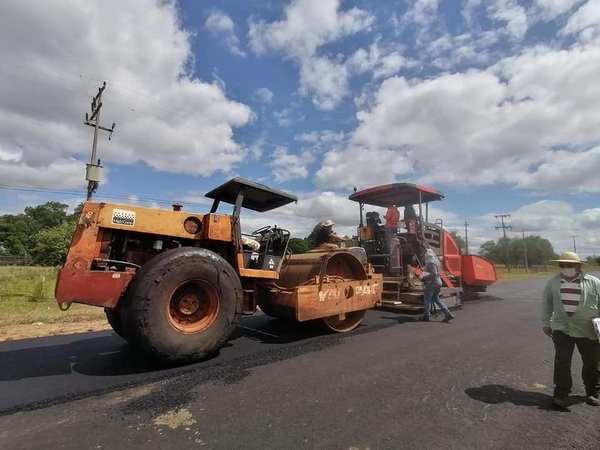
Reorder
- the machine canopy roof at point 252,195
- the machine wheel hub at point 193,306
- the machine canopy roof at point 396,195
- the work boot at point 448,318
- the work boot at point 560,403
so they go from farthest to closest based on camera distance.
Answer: the machine canopy roof at point 396,195 → the work boot at point 448,318 → the machine canopy roof at point 252,195 → the machine wheel hub at point 193,306 → the work boot at point 560,403

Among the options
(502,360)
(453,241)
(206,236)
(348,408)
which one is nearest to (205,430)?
(348,408)

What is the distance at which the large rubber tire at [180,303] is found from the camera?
4.41 metres

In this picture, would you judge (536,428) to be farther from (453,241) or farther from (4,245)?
(4,245)

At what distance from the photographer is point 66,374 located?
14.9ft

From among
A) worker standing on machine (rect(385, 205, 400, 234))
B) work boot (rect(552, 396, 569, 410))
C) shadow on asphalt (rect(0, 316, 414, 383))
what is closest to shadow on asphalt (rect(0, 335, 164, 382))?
shadow on asphalt (rect(0, 316, 414, 383))

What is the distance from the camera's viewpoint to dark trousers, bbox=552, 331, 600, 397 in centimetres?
362

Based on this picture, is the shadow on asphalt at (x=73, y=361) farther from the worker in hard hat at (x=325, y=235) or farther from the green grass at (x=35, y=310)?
the worker in hard hat at (x=325, y=235)

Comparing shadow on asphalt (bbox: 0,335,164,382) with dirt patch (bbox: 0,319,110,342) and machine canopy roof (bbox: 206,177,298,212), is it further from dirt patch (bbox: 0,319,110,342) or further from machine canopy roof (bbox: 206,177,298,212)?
machine canopy roof (bbox: 206,177,298,212)

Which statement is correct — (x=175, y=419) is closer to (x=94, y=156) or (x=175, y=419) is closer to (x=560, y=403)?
(x=560, y=403)

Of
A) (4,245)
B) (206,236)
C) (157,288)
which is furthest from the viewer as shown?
(4,245)

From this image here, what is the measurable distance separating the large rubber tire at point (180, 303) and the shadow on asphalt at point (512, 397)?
294 centimetres

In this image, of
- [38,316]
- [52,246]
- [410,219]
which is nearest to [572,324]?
[410,219]

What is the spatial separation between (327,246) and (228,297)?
8.99 feet

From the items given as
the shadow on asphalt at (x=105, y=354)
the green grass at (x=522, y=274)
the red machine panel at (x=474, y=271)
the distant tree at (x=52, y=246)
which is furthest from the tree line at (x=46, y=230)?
the shadow on asphalt at (x=105, y=354)
